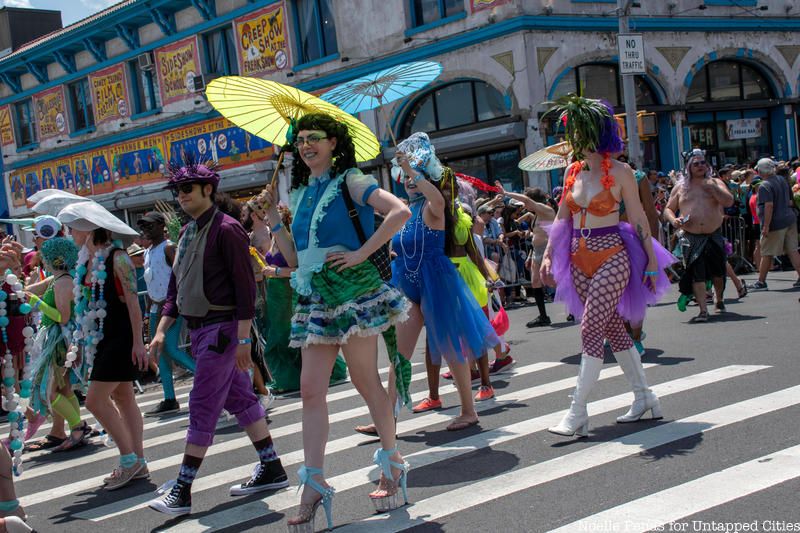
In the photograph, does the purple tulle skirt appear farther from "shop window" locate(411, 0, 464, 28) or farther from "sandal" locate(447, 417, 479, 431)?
"shop window" locate(411, 0, 464, 28)

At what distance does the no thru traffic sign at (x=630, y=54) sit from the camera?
17875mm

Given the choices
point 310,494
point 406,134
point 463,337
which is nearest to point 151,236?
point 463,337

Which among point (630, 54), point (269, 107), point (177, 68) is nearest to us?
point (269, 107)

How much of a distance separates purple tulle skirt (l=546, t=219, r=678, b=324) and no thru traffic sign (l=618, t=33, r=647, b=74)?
40.2 feet

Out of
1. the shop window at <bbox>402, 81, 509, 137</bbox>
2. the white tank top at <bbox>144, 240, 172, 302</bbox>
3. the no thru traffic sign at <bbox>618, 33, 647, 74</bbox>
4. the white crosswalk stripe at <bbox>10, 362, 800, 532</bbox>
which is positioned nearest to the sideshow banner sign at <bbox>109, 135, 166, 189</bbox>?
the shop window at <bbox>402, 81, 509, 137</bbox>

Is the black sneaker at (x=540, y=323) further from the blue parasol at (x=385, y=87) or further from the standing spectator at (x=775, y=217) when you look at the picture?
the blue parasol at (x=385, y=87)

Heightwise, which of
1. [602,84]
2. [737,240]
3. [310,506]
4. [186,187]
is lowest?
[310,506]

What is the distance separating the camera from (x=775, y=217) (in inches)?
532

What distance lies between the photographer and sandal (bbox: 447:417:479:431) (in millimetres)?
6660

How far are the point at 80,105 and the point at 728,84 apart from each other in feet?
74.6

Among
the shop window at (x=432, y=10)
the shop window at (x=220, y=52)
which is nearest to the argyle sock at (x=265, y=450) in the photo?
Answer: the shop window at (x=432, y=10)

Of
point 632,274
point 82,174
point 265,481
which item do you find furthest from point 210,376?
point 82,174

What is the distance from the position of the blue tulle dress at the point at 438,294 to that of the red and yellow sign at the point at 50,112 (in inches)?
1221

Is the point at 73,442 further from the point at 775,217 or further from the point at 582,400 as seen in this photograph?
the point at 775,217
